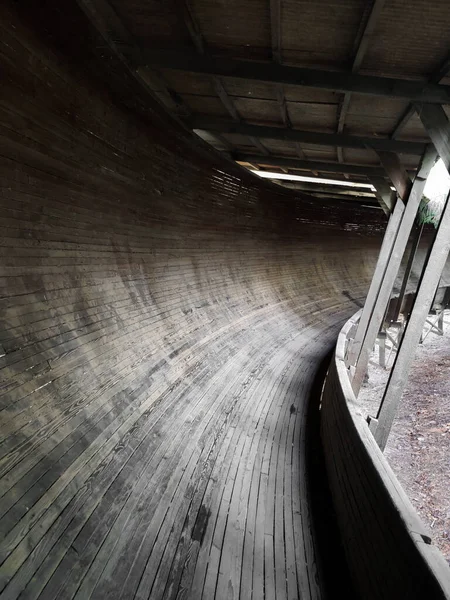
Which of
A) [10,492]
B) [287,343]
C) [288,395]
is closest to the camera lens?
[10,492]

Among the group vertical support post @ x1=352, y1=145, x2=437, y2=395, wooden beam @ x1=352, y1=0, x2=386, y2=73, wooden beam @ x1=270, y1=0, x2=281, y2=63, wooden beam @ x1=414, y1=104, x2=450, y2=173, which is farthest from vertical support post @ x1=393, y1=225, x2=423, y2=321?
wooden beam @ x1=270, y1=0, x2=281, y2=63

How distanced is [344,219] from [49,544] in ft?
46.8

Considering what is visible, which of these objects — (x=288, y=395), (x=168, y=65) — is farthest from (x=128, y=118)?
(x=288, y=395)

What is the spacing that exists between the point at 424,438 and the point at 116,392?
5.68 meters

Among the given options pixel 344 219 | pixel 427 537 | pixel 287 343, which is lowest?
pixel 287 343

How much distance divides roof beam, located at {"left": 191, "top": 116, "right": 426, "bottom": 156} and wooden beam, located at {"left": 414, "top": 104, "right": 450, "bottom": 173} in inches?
78.3

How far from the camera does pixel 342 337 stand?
677 centimetres

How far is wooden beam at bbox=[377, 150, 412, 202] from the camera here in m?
6.66

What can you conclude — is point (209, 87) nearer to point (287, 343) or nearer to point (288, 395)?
point (288, 395)

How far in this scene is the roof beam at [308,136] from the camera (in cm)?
634

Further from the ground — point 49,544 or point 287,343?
point 49,544

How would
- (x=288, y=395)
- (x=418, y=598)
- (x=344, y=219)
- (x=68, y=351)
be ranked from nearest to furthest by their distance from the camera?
(x=418, y=598), (x=68, y=351), (x=288, y=395), (x=344, y=219)

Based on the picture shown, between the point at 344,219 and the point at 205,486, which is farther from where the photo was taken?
the point at 344,219

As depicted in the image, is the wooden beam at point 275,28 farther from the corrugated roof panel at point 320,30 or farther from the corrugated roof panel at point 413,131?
the corrugated roof panel at point 413,131
